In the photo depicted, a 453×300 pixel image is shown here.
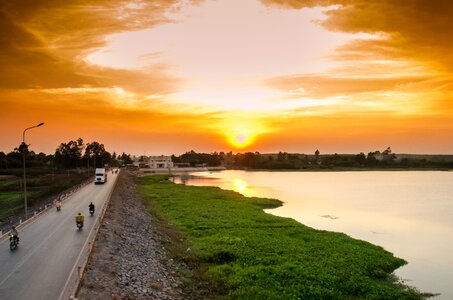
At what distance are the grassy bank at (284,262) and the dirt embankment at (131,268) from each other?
2.77m

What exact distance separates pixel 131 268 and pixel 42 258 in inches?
247

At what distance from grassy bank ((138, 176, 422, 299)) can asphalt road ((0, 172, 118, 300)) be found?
10.4 metres

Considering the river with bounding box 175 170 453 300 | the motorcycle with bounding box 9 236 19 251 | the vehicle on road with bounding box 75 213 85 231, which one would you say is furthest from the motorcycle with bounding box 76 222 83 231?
the river with bounding box 175 170 453 300

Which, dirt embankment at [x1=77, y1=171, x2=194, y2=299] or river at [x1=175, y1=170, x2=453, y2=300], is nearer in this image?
dirt embankment at [x1=77, y1=171, x2=194, y2=299]

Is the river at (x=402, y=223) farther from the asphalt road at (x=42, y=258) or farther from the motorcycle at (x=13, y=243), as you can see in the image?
the motorcycle at (x=13, y=243)

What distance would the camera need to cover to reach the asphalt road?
76.4 ft

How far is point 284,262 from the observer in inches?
1400

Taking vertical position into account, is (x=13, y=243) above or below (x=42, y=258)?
above

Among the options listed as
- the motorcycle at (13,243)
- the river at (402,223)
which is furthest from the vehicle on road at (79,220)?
the river at (402,223)

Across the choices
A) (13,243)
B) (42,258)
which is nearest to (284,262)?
(42,258)

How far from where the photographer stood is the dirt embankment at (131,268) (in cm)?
2456

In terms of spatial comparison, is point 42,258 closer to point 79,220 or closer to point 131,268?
point 131,268

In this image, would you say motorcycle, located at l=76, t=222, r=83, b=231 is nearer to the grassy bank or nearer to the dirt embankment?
the dirt embankment

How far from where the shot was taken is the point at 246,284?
30.0m
